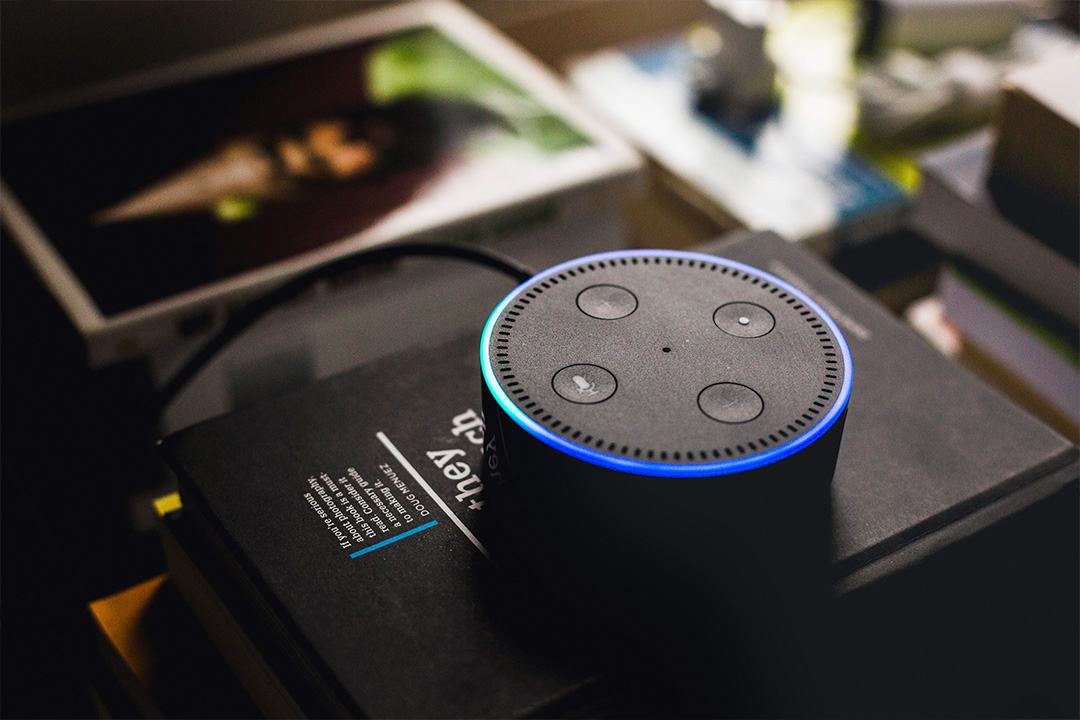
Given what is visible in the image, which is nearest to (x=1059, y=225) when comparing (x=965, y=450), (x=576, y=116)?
(x=965, y=450)

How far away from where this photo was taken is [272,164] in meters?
0.77

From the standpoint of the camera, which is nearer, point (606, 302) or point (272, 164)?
point (606, 302)

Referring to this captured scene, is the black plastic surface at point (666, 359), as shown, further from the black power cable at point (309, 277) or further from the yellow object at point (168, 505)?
the yellow object at point (168, 505)

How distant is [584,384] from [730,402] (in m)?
0.05

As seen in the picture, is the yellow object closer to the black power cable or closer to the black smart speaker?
the black power cable

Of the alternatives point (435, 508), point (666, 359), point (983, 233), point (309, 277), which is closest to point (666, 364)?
point (666, 359)

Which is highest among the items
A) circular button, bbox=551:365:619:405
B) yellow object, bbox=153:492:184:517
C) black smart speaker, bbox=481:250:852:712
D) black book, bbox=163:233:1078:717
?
circular button, bbox=551:365:619:405

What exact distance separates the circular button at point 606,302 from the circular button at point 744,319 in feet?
0.12

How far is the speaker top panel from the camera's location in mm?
383

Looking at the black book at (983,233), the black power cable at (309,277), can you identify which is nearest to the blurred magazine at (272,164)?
the black power cable at (309,277)

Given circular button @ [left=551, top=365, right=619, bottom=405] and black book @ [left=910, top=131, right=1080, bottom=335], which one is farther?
black book @ [left=910, top=131, right=1080, bottom=335]

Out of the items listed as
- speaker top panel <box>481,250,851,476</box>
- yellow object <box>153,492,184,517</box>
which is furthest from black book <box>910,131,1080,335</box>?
yellow object <box>153,492,184,517</box>

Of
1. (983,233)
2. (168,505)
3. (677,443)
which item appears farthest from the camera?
(983,233)

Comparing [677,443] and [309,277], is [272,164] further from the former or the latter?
[677,443]
